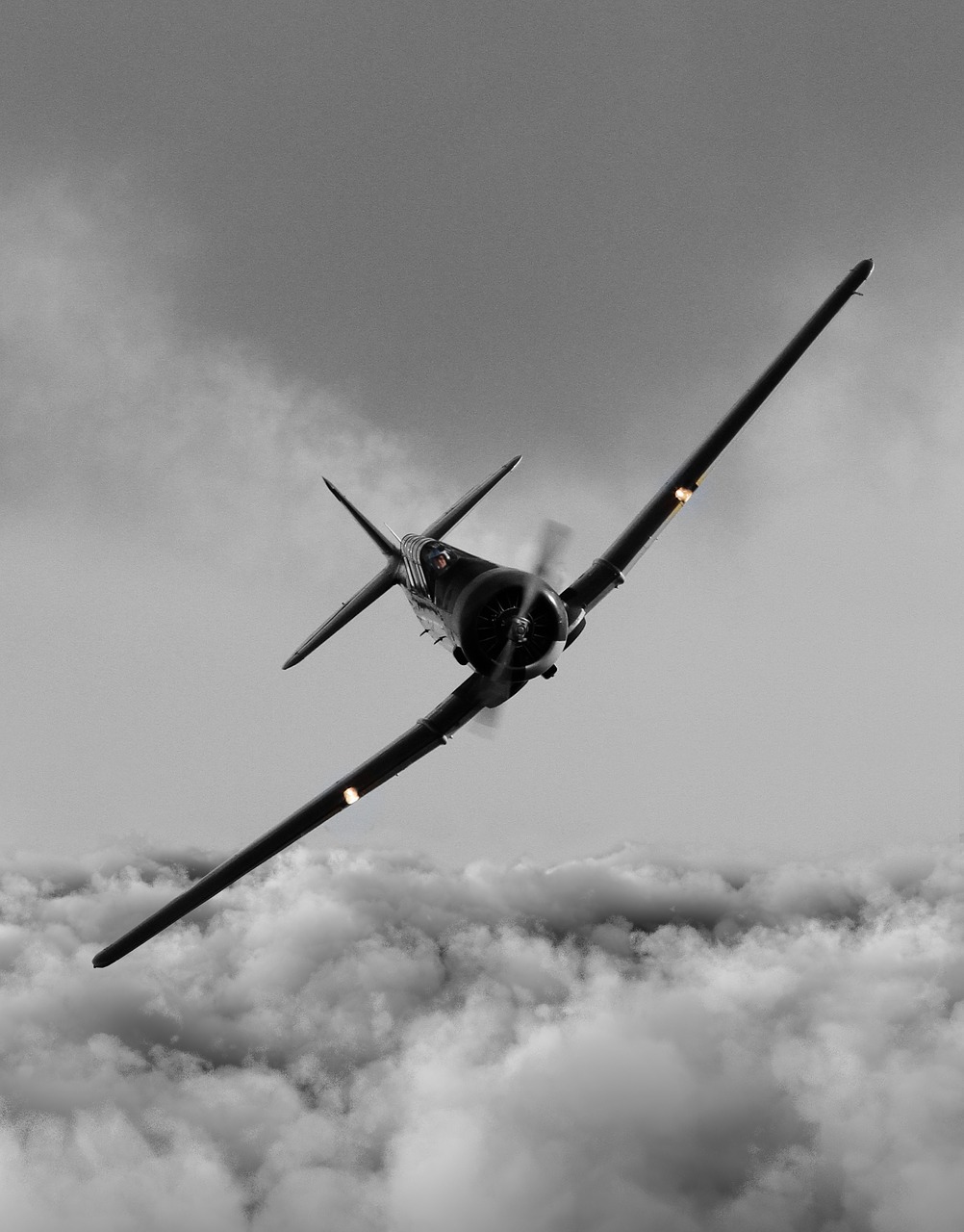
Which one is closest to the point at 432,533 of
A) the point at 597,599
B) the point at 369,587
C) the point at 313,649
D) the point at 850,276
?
the point at 369,587

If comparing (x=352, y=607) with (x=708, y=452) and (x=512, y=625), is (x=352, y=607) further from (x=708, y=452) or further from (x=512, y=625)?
(x=708, y=452)

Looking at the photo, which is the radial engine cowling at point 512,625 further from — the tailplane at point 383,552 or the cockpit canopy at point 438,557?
the tailplane at point 383,552

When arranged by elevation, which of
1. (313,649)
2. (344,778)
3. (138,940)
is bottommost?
(138,940)

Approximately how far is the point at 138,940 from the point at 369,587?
18.5 meters

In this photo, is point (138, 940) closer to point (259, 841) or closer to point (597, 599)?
point (259, 841)

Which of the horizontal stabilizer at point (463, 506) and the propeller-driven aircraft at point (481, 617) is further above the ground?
the horizontal stabilizer at point (463, 506)

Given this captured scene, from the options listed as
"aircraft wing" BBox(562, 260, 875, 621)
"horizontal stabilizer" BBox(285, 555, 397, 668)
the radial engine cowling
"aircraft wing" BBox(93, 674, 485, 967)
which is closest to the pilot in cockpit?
the radial engine cowling

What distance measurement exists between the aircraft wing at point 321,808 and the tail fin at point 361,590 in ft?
26.0

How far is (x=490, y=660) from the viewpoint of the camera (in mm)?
22406

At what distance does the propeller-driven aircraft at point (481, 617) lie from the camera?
877 inches

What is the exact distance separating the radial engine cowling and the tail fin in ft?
41.2

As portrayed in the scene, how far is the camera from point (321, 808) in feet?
93.2

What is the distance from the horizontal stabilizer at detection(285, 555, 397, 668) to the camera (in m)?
34.4

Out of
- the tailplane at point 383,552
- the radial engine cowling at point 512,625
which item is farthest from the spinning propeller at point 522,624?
the tailplane at point 383,552
